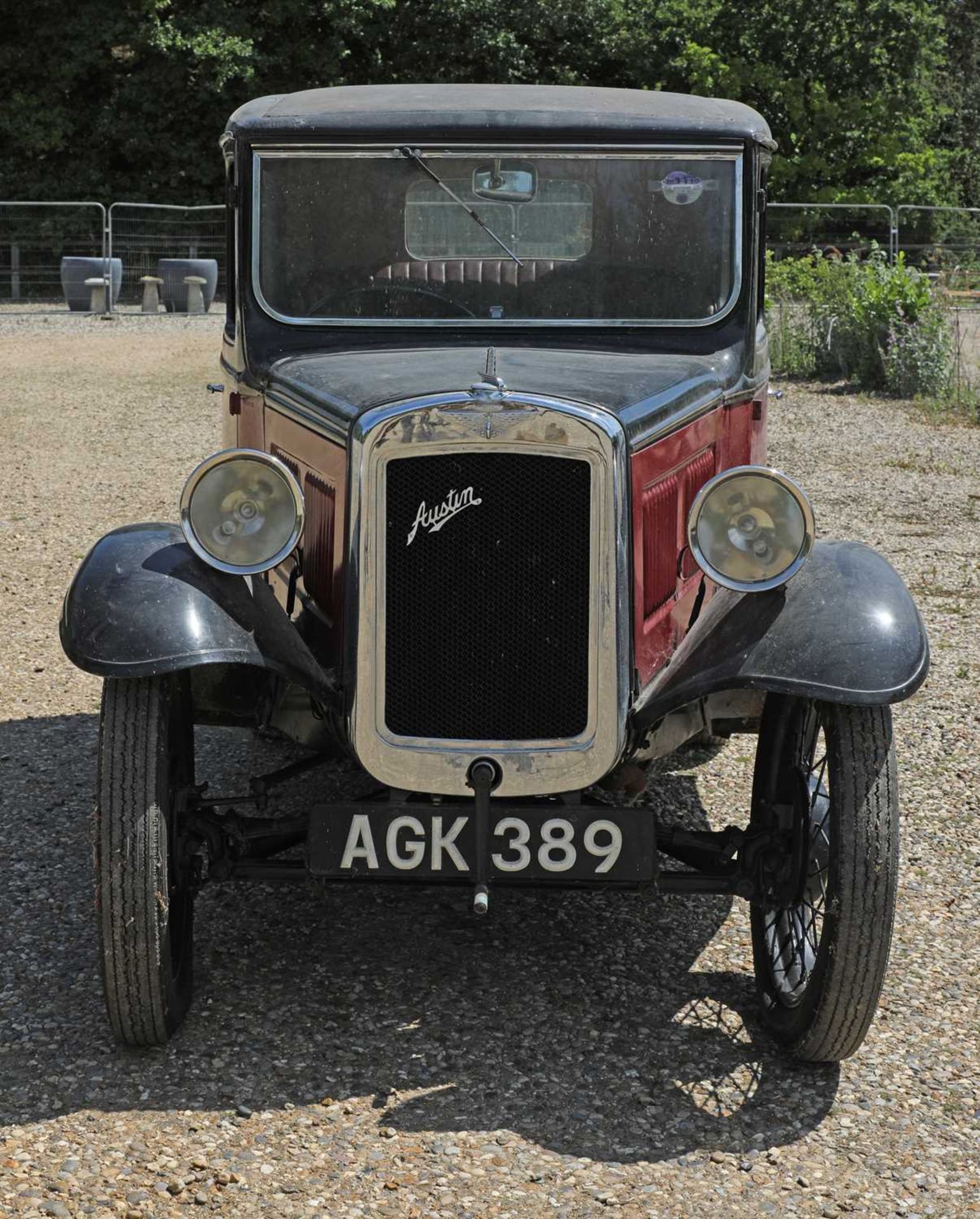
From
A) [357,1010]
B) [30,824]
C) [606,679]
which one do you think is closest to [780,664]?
[606,679]

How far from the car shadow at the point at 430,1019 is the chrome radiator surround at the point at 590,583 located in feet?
1.42

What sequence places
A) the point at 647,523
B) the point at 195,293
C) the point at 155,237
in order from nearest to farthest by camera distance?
the point at 647,523, the point at 195,293, the point at 155,237

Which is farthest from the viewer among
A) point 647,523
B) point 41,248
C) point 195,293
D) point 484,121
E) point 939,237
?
point 41,248

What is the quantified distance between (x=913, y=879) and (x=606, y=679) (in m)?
1.72

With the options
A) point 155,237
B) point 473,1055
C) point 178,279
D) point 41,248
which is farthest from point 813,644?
point 41,248

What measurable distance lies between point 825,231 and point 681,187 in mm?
19544

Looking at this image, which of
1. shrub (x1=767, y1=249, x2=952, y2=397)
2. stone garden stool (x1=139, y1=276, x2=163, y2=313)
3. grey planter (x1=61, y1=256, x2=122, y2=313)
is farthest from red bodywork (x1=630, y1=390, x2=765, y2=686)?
grey planter (x1=61, y1=256, x2=122, y2=313)

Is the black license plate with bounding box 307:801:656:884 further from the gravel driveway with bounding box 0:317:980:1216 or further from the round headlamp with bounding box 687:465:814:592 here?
the round headlamp with bounding box 687:465:814:592

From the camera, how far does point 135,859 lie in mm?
3322

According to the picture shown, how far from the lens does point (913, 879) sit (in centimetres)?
456

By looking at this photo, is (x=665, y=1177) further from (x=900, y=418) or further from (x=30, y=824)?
(x=900, y=418)

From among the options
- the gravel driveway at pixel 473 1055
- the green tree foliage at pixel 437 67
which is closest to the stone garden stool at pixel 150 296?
the green tree foliage at pixel 437 67

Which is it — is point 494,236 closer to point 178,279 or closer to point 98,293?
point 98,293

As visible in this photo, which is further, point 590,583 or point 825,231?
point 825,231
